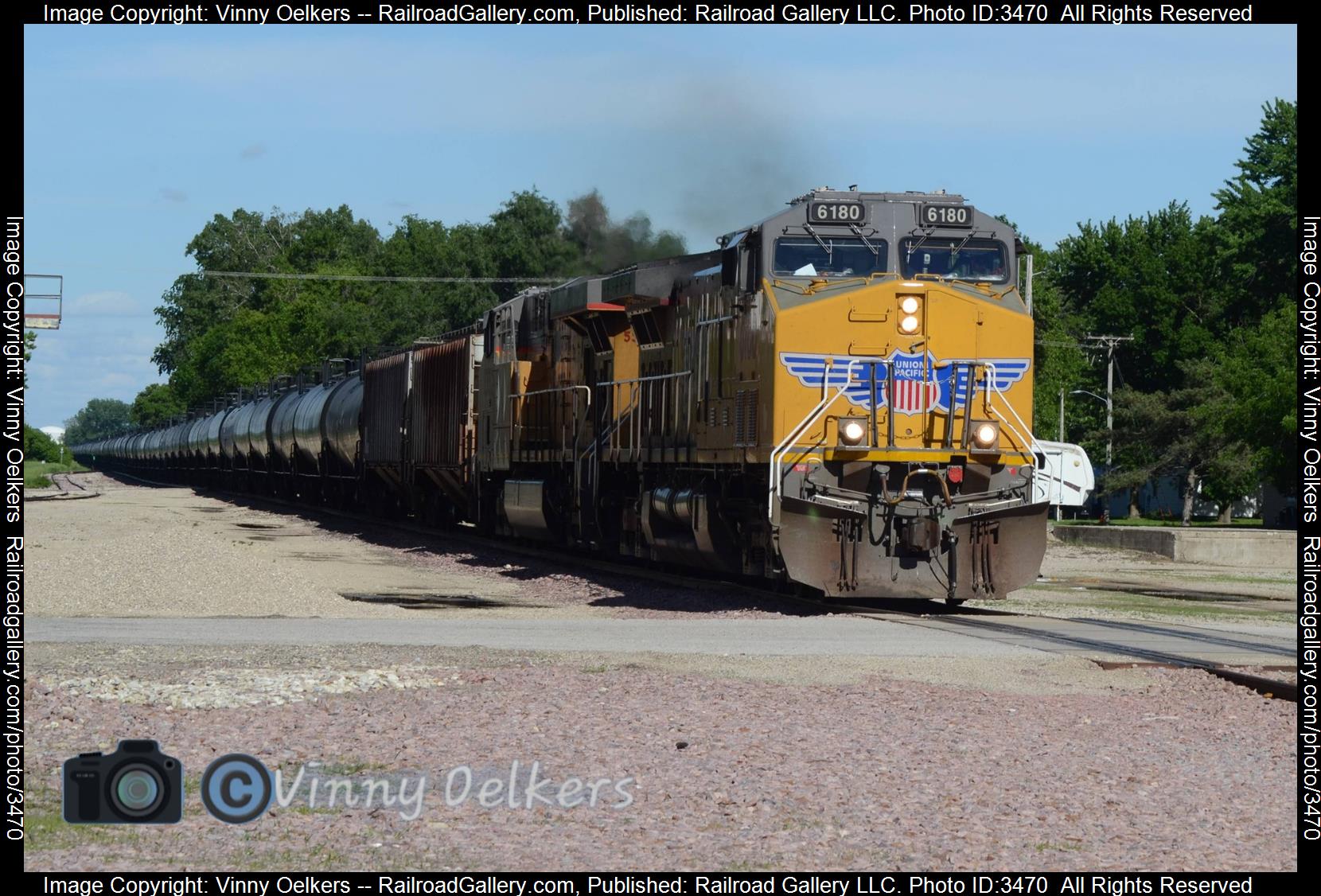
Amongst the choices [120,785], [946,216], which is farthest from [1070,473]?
[120,785]

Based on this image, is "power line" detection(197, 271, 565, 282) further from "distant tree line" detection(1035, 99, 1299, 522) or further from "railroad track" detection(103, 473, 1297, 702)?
"railroad track" detection(103, 473, 1297, 702)

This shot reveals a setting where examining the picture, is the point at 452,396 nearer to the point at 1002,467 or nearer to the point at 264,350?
the point at 1002,467

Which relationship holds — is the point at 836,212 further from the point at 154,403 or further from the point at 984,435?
the point at 154,403

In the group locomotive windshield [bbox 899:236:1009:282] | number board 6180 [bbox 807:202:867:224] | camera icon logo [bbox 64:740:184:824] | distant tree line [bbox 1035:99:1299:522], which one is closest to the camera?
camera icon logo [bbox 64:740:184:824]

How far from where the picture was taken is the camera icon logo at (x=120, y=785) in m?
5.91

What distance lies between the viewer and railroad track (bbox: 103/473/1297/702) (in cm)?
1288

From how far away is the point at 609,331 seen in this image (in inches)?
908

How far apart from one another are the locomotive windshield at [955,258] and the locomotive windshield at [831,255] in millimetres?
305

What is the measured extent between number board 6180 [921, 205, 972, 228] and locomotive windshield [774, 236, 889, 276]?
589 mm

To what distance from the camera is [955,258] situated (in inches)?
704

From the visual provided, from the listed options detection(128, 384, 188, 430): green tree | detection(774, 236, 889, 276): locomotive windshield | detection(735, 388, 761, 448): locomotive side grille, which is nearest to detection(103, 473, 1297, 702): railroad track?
detection(735, 388, 761, 448): locomotive side grille

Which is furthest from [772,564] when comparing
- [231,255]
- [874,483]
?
[231,255]

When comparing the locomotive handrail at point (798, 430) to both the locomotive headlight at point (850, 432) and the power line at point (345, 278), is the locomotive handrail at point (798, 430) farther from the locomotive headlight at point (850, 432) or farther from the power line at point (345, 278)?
the power line at point (345, 278)
